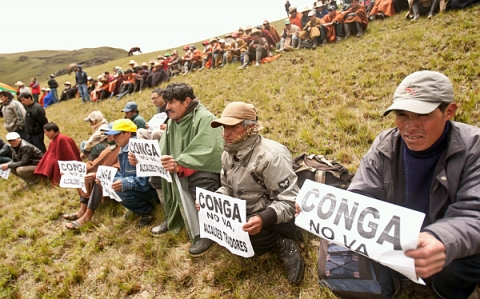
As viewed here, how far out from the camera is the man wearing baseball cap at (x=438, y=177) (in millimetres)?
1622

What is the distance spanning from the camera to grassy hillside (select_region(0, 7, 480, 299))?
3252mm

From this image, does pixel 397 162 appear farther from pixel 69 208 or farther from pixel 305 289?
pixel 69 208

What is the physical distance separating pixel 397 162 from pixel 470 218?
2.03 ft

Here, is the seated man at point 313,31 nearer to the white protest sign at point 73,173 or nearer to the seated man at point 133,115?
the seated man at point 133,115

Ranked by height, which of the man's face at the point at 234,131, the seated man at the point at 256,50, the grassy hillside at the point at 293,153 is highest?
the seated man at the point at 256,50

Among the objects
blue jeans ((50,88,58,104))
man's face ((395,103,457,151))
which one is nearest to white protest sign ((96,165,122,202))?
man's face ((395,103,457,151))

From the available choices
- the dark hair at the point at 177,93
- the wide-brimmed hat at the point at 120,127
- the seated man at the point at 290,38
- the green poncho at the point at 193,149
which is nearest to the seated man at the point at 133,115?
the wide-brimmed hat at the point at 120,127

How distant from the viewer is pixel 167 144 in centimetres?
419

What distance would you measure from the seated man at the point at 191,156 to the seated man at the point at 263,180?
2.12 ft

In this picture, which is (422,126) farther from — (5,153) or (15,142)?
(5,153)

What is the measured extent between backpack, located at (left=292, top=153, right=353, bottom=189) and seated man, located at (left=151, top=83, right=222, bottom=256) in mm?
1048

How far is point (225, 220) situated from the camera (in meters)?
2.82

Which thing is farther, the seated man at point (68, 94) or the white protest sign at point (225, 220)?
the seated man at point (68, 94)

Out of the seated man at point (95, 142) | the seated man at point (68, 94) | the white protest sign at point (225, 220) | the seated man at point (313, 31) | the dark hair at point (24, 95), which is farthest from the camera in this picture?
the seated man at point (68, 94)
